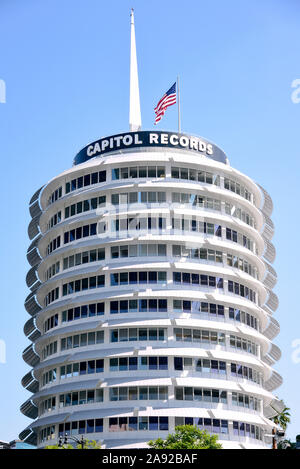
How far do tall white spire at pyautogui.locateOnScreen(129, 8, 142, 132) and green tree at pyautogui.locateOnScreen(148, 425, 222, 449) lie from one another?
5229cm

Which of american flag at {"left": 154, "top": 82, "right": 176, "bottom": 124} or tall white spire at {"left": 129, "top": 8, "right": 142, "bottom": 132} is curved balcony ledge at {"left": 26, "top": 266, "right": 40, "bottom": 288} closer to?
tall white spire at {"left": 129, "top": 8, "right": 142, "bottom": 132}

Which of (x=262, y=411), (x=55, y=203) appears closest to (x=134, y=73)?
(x=55, y=203)

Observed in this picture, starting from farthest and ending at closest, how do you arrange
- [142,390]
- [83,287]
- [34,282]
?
[34,282] < [83,287] < [142,390]

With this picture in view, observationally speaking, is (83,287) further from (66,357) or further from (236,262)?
(236,262)

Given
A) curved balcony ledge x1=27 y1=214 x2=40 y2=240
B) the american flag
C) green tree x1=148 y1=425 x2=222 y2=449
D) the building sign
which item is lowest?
green tree x1=148 y1=425 x2=222 y2=449

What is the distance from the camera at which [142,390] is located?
91.8 meters

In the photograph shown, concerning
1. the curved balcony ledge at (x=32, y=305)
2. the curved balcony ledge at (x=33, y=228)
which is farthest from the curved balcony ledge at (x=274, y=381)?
the curved balcony ledge at (x=33, y=228)

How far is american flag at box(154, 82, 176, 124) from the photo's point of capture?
332 ft

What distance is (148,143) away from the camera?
105812 millimetres

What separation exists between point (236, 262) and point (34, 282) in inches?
1263

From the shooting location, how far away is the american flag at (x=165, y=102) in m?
101

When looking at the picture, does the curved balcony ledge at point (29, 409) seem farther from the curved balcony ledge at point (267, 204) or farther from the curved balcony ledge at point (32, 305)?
the curved balcony ledge at point (267, 204)

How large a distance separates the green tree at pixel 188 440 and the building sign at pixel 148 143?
39.8 metres

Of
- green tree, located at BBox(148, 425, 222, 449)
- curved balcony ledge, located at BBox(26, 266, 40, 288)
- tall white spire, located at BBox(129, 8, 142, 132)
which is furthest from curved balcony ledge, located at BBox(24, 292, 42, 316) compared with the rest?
green tree, located at BBox(148, 425, 222, 449)
